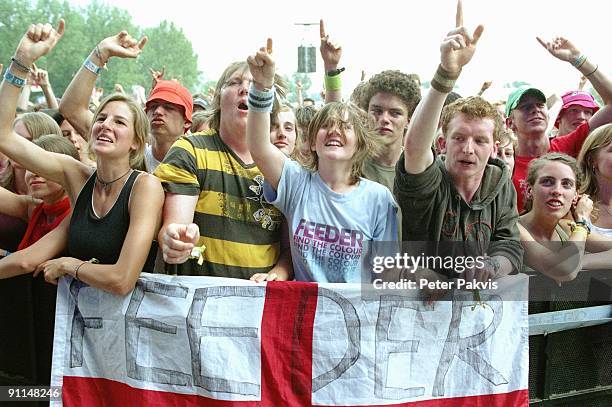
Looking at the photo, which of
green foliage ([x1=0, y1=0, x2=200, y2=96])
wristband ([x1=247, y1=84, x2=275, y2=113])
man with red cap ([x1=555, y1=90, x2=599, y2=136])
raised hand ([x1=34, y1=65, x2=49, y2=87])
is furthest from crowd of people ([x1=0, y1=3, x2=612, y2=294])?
green foliage ([x1=0, y1=0, x2=200, y2=96])

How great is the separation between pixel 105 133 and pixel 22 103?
201 inches

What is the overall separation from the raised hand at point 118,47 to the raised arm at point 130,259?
35.5 inches

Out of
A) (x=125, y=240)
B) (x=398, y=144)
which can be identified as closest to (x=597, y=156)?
(x=398, y=144)

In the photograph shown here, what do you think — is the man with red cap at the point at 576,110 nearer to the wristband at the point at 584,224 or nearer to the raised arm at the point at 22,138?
the wristband at the point at 584,224

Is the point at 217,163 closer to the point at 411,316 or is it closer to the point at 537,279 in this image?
the point at 411,316

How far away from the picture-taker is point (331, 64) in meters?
3.77

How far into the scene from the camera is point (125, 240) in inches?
119

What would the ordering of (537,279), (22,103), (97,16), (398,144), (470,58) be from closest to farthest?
(470,58), (537,279), (398,144), (22,103), (97,16)

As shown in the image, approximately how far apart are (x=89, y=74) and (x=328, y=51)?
1.24 m

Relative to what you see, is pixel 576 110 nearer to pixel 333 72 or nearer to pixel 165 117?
pixel 333 72

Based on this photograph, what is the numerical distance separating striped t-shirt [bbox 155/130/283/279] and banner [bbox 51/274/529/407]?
163mm

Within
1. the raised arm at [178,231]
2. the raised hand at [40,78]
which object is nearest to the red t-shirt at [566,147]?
the raised arm at [178,231]

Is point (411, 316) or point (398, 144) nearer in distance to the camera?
point (411, 316)

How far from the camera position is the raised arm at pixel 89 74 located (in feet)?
12.1
